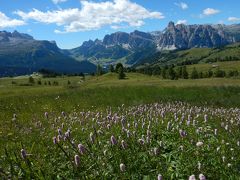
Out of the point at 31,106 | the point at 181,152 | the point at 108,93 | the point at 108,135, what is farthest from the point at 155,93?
the point at 181,152

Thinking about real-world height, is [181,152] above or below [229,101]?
above

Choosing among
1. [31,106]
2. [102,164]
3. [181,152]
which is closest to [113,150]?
[102,164]

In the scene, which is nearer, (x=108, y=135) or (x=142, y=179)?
(x=142, y=179)

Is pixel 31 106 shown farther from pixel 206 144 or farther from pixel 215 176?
pixel 215 176

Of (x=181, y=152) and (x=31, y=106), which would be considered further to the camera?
(x=31, y=106)

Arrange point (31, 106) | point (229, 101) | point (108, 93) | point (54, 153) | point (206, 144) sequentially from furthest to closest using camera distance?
point (108, 93)
point (229, 101)
point (31, 106)
point (54, 153)
point (206, 144)

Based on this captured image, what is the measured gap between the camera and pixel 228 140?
9.26 metres

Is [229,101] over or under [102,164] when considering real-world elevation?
under

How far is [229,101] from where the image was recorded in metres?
34.4

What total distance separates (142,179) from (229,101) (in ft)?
96.4

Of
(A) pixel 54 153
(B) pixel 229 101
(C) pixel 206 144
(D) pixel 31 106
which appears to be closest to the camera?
(C) pixel 206 144

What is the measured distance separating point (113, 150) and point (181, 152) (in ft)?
4.51

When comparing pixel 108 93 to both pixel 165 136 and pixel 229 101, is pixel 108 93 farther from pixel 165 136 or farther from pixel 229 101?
pixel 165 136

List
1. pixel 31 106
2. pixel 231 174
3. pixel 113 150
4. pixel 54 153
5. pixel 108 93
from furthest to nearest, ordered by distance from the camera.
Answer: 1. pixel 108 93
2. pixel 31 106
3. pixel 54 153
4. pixel 113 150
5. pixel 231 174
